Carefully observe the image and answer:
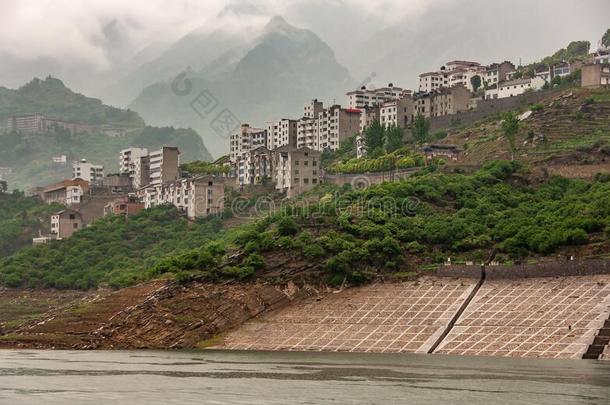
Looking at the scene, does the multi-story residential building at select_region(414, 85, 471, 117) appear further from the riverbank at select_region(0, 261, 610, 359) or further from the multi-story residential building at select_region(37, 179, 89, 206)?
the riverbank at select_region(0, 261, 610, 359)

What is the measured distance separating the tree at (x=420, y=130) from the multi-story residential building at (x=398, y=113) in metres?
13.4

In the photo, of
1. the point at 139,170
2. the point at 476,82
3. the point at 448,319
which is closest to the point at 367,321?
the point at 448,319

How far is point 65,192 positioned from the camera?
7180 inches

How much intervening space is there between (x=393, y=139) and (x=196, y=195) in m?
25.0

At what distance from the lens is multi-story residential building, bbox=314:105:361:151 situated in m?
168

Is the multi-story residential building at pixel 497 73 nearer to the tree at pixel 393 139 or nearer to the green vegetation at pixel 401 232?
the tree at pixel 393 139

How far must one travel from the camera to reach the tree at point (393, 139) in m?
147

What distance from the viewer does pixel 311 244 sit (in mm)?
101562

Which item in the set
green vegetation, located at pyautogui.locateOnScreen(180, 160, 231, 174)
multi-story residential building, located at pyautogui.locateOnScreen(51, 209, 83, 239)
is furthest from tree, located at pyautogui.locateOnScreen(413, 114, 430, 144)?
multi-story residential building, located at pyautogui.locateOnScreen(51, 209, 83, 239)

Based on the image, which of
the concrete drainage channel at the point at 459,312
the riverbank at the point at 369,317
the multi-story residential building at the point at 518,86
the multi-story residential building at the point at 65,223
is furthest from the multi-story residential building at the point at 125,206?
the concrete drainage channel at the point at 459,312

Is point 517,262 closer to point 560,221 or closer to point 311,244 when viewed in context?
point 560,221

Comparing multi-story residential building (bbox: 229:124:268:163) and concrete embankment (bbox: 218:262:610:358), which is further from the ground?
multi-story residential building (bbox: 229:124:268:163)

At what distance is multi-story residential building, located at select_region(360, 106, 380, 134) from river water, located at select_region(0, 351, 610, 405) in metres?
89.0

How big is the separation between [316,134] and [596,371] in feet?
360
